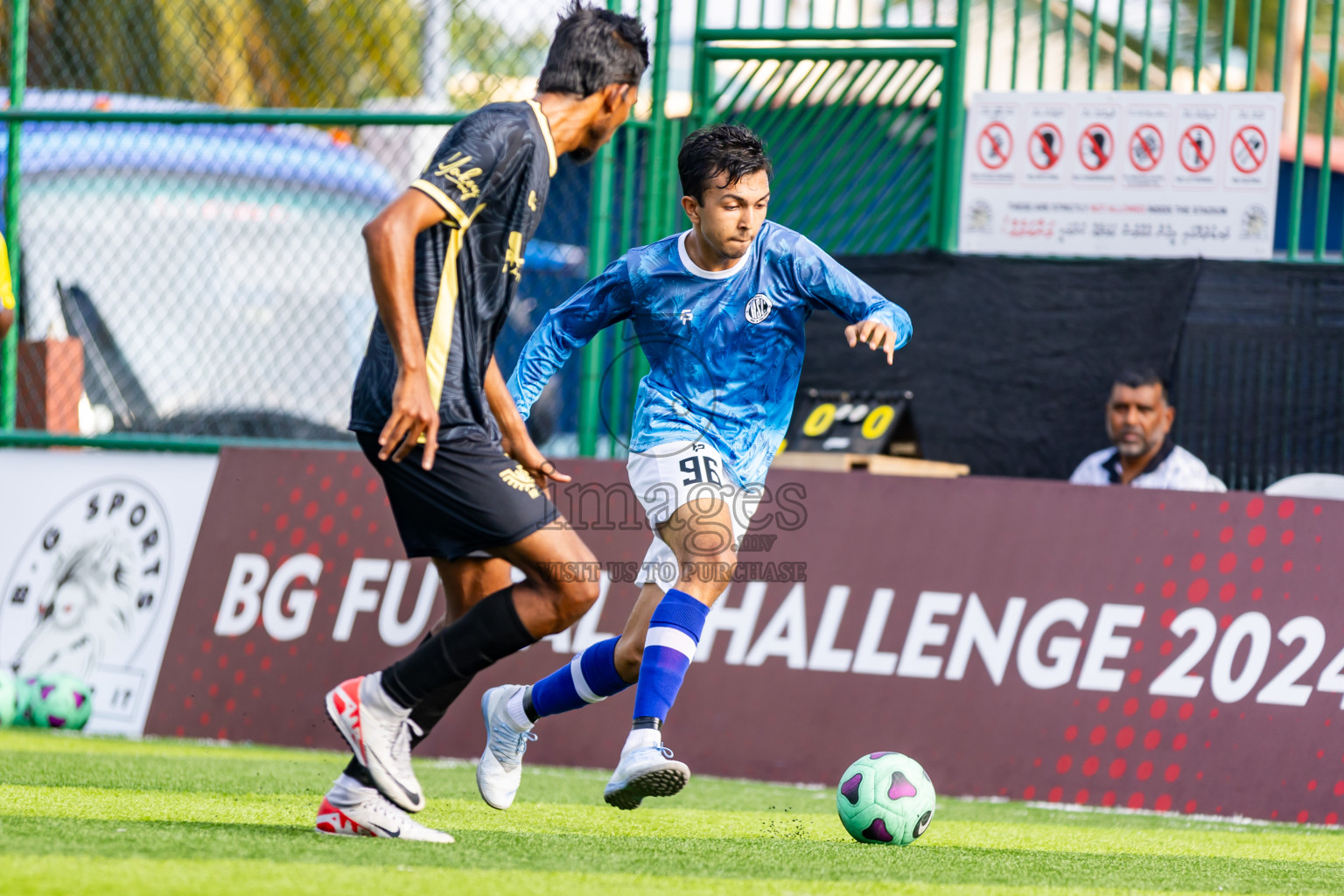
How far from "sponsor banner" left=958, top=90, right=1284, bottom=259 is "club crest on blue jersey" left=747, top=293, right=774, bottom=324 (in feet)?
10.3

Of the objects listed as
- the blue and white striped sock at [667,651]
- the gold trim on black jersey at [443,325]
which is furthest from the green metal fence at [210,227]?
the gold trim on black jersey at [443,325]

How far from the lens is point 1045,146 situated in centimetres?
757

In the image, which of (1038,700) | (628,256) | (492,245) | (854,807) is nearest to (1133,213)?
(1038,700)

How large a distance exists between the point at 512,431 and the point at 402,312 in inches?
→ 29.5

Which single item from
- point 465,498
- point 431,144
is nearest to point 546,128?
point 465,498

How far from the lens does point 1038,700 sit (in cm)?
632

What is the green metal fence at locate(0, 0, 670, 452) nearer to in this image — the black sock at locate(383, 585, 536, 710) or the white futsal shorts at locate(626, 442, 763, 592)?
the white futsal shorts at locate(626, 442, 763, 592)

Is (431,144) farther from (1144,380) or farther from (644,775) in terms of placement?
(644,775)

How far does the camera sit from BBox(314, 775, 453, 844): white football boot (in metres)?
3.93

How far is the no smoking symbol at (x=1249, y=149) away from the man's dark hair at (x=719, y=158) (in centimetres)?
354

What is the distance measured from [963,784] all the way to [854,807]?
1.92 m

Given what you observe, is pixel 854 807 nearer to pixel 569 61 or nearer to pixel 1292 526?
pixel 569 61

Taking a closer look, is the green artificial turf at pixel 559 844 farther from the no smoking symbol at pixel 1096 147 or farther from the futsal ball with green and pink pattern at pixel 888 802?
the no smoking symbol at pixel 1096 147

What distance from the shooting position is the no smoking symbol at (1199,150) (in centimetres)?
737
